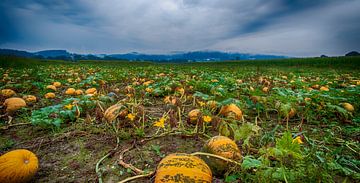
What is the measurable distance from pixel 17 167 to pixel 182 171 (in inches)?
53.6

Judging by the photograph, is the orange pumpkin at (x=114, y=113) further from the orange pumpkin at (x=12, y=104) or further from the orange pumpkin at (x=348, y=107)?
the orange pumpkin at (x=348, y=107)

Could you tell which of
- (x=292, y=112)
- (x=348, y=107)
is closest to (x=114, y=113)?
(x=292, y=112)

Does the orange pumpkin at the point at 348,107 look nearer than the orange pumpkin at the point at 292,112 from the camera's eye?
No

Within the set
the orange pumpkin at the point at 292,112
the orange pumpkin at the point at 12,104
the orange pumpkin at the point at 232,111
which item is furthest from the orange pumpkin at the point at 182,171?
the orange pumpkin at the point at 12,104

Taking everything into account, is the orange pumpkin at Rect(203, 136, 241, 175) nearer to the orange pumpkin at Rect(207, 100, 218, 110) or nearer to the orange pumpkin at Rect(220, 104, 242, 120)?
the orange pumpkin at Rect(220, 104, 242, 120)

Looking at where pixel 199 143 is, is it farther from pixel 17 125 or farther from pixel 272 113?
pixel 17 125

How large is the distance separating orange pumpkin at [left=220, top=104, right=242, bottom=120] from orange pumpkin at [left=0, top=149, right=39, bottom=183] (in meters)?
2.20

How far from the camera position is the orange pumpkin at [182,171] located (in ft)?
4.20

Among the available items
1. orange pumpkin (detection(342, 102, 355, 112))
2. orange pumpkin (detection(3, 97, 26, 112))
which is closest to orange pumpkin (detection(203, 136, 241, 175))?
orange pumpkin (detection(342, 102, 355, 112))

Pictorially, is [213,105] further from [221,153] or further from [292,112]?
[221,153]

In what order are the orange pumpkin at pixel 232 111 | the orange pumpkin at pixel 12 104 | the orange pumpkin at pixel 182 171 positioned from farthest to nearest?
the orange pumpkin at pixel 12 104
the orange pumpkin at pixel 232 111
the orange pumpkin at pixel 182 171

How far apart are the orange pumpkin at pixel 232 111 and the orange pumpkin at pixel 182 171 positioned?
124 centimetres

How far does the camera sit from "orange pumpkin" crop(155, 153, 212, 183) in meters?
1.28

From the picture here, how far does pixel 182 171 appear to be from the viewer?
1.32 metres
